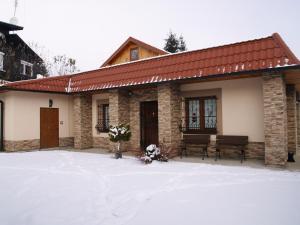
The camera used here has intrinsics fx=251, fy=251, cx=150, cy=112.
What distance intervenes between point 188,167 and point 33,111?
31.7 ft

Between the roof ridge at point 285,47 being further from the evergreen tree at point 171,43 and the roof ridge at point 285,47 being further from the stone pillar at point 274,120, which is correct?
the evergreen tree at point 171,43

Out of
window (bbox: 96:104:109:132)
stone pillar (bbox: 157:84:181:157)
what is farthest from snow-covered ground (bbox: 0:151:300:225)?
window (bbox: 96:104:109:132)

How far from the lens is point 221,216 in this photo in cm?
451

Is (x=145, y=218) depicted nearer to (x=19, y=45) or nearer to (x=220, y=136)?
(x=220, y=136)

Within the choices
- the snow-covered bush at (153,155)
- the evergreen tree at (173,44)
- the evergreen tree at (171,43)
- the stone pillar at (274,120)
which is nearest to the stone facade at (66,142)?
the snow-covered bush at (153,155)

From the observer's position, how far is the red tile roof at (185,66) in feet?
28.6

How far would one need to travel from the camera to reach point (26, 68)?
27.9 meters

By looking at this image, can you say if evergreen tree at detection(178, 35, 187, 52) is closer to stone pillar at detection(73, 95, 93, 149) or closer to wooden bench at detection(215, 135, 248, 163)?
stone pillar at detection(73, 95, 93, 149)

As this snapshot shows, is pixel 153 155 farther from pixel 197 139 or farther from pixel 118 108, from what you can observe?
pixel 118 108

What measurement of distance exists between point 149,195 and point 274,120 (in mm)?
5348

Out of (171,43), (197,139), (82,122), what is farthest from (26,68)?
(197,139)

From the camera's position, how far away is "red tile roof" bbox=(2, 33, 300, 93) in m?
8.72

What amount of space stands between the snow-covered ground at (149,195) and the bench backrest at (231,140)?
1.39 m

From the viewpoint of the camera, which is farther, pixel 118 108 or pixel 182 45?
pixel 182 45
